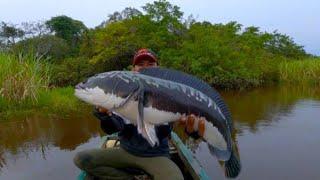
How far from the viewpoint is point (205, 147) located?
8.05 m

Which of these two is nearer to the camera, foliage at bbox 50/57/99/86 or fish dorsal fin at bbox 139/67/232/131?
fish dorsal fin at bbox 139/67/232/131

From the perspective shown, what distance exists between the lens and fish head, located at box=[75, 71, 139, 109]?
119 inches

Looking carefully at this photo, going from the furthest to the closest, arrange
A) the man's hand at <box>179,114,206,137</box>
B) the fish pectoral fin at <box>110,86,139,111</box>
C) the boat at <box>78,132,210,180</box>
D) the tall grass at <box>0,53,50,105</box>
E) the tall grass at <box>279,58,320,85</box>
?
the tall grass at <box>279,58,320,85</box>, the tall grass at <box>0,53,50,105</box>, the boat at <box>78,132,210,180</box>, the man's hand at <box>179,114,206,137</box>, the fish pectoral fin at <box>110,86,139,111</box>

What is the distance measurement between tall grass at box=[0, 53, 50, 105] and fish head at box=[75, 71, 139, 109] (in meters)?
7.66

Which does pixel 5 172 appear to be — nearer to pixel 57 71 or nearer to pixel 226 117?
pixel 226 117

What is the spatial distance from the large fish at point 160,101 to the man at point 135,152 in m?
0.52

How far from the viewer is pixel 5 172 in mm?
6781

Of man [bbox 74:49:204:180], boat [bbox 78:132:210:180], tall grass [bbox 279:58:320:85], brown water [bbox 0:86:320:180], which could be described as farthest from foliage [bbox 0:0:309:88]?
man [bbox 74:49:204:180]

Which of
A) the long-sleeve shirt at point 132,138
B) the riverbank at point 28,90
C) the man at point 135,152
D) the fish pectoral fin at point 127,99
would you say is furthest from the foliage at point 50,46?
the fish pectoral fin at point 127,99

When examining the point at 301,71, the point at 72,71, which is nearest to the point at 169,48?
the point at 72,71

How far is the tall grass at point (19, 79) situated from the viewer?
1035 centimetres

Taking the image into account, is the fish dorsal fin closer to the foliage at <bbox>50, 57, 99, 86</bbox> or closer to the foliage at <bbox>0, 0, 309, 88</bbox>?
the foliage at <bbox>0, 0, 309, 88</bbox>

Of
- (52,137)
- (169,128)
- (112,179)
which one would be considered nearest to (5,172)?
(52,137)

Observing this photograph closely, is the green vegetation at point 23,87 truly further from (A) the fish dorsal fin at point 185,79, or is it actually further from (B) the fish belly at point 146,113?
(B) the fish belly at point 146,113
